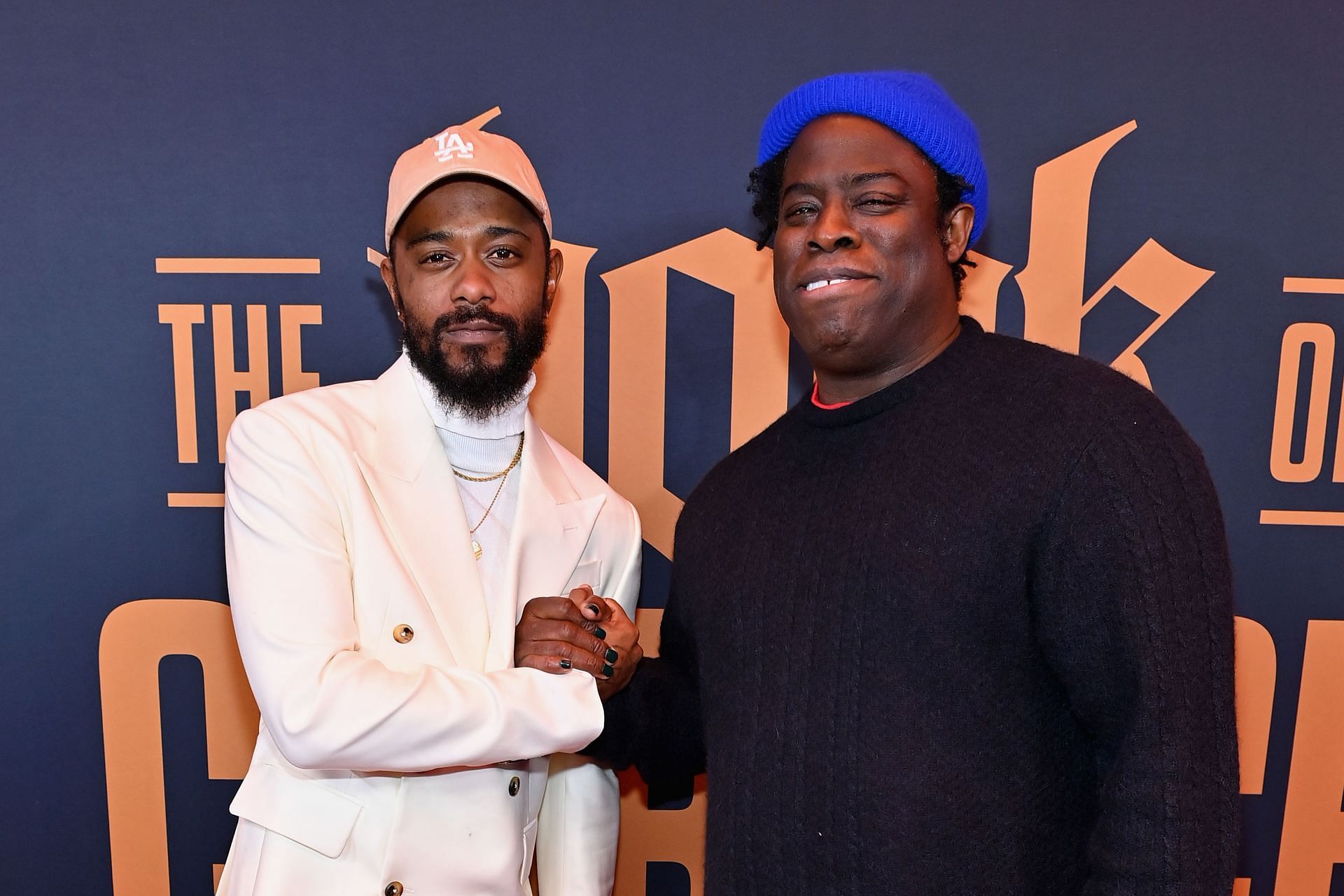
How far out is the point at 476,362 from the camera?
6.19ft

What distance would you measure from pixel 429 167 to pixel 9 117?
4.09 ft

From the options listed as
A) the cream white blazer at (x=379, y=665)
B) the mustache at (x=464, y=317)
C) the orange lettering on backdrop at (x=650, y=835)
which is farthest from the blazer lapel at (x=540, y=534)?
the orange lettering on backdrop at (x=650, y=835)

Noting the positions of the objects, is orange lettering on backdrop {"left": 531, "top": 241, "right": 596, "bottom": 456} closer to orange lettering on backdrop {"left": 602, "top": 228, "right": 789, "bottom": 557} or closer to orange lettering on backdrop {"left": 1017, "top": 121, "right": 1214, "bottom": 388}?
orange lettering on backdrop {"left": 602, "top": 228, "right": 789, "bottom": 557}

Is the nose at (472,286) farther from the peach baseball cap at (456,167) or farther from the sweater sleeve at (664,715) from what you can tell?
the sweater sleeve at (664,715)

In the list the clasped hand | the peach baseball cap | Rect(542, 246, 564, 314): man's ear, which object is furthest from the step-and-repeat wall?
the clasped hand

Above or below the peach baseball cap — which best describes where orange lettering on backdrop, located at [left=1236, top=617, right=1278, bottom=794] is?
below

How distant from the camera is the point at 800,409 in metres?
1.78

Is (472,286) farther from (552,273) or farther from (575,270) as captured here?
(575,270)

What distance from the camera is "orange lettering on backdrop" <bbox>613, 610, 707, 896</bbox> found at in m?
2.57

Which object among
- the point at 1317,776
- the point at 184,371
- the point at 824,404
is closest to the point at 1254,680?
the point at 1317,776

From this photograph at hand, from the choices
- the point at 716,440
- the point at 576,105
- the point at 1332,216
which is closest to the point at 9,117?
the point at 576,105

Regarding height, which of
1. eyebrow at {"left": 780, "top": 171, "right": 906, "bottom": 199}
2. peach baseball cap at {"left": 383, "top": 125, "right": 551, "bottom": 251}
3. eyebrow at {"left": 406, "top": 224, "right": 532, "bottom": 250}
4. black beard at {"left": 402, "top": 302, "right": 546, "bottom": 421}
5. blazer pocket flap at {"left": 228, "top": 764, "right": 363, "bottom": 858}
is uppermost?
peach baseball cap at {"left": 383, "top": 125, "right": 551, "bottom": 251}

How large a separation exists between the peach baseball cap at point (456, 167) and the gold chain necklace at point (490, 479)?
49 centimetres

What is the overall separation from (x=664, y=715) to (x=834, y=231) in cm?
101
